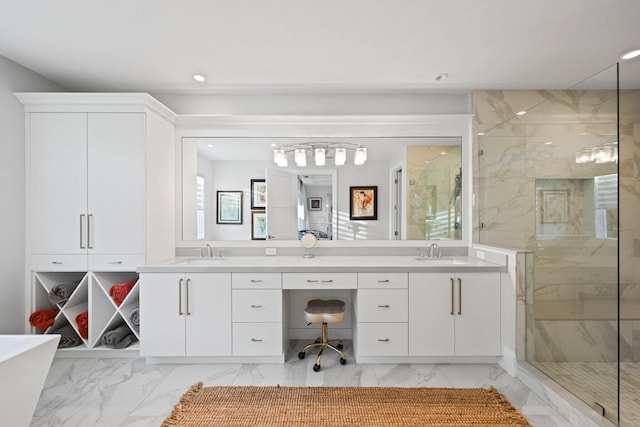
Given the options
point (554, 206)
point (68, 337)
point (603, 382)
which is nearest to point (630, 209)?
point (554, 206)

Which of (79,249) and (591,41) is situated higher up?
(591,41)

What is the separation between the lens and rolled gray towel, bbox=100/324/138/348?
2.53m

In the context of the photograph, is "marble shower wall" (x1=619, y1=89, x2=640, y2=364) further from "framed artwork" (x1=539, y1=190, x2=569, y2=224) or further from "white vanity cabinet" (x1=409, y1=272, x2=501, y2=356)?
"white vanity cabinet" (x1=409, y1=272, x2=501, y2=356)

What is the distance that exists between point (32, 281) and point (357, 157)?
10.1ft

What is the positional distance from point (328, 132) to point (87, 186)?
2.19 m

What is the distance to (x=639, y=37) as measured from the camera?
2049 mm

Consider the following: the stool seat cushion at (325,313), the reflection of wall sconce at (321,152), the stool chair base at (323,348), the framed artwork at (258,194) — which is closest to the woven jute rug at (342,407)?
the stool chair base at (323,348)

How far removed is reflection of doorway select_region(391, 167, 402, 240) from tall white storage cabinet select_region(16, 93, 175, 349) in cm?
228

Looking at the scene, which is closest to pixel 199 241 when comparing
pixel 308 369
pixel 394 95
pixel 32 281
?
pixel 32 281

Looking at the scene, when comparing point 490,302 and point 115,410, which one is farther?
point 490,302

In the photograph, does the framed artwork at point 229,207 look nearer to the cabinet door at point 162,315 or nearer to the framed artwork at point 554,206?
the cabinet door at point 162,315

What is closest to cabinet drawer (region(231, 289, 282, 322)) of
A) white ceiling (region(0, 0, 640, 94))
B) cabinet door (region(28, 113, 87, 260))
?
cabinet door (region(28, 113, 87, 260))

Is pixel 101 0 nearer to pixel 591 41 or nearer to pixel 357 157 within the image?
pixel 357 157

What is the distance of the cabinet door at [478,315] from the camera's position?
2.43 metres
